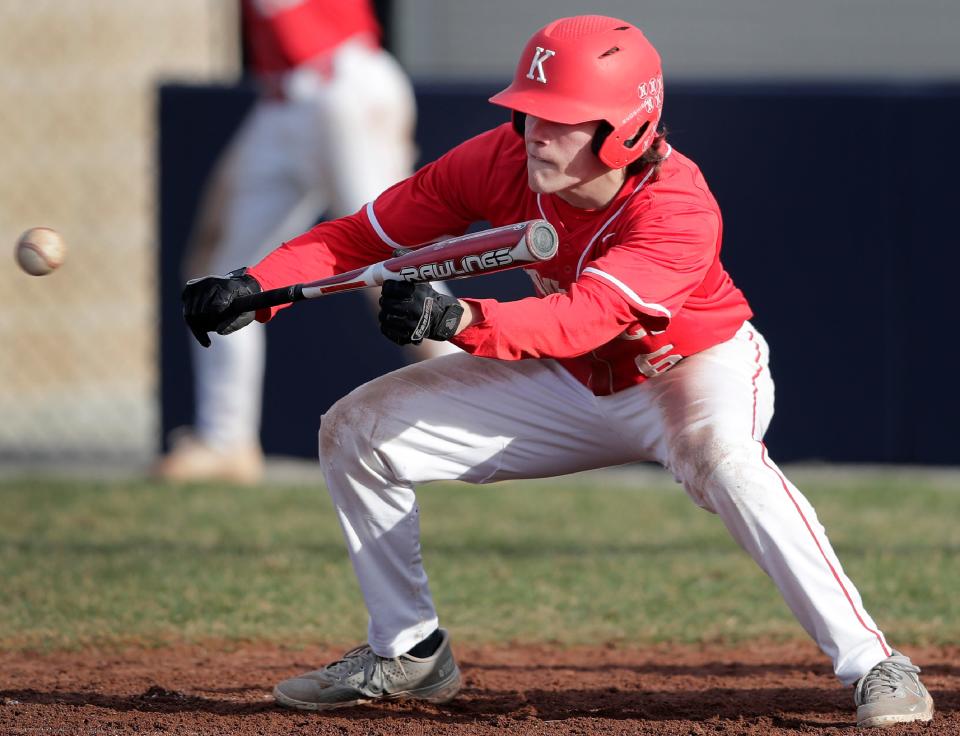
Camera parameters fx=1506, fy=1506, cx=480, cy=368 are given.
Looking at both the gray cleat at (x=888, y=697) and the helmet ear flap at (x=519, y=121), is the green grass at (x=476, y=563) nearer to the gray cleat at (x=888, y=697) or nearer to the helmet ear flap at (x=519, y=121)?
the gray cleat at (x=888, y=697)

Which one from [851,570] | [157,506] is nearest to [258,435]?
[157,506]

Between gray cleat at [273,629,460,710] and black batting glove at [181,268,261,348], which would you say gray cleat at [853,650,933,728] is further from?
black batting glove at [181,268,261,348]

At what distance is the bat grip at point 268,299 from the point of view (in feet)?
12.8

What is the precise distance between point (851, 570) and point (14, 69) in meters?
7.17

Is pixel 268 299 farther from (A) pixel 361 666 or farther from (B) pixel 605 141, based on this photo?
(A) pixel 361 666

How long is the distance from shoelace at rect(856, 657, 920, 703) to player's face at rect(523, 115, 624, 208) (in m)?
1.49

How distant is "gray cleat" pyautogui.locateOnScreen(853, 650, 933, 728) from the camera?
382cm

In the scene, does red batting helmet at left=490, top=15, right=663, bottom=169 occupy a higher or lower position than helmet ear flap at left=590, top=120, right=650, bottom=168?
higher

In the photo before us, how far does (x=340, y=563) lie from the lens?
631cm

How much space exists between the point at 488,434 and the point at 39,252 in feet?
4.53

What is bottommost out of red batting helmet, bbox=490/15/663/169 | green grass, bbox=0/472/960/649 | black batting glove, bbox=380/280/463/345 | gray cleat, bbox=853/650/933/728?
green grass, bbox=0/472/960/649

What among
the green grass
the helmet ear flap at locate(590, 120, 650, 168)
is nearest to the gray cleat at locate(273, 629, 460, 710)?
the green grass

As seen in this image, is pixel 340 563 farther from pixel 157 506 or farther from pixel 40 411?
pixel 40 411

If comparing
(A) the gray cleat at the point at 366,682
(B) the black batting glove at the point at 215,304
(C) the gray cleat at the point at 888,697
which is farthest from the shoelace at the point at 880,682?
(B) the black batting glove at the point at 215,304
